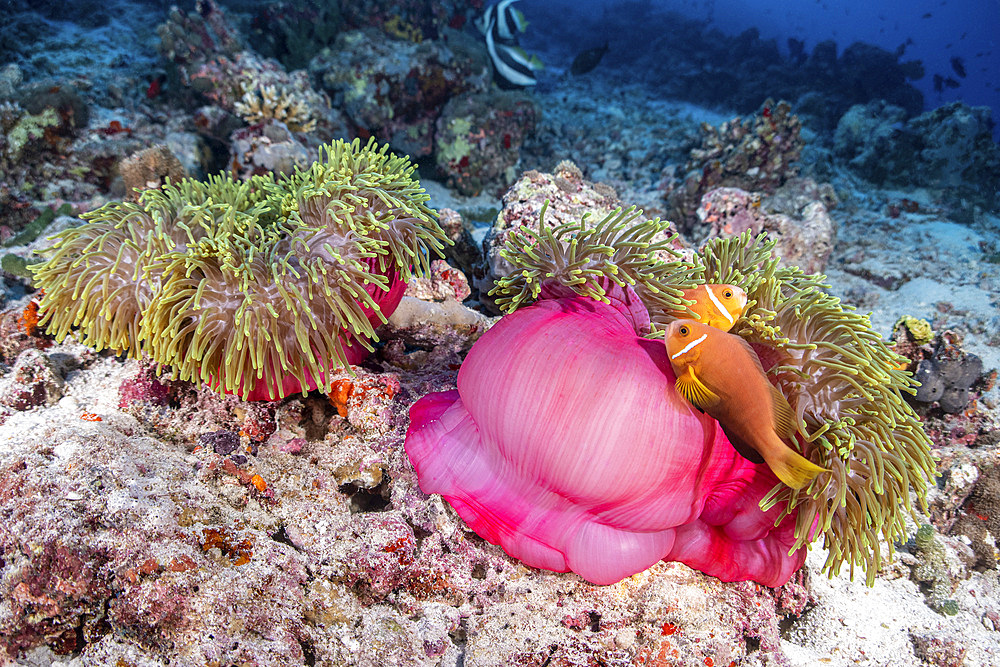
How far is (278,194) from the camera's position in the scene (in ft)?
7.54

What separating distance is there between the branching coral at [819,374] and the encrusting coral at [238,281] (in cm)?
59

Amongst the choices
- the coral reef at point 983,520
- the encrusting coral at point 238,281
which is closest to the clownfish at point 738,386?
the encrusting coral at point 238,281

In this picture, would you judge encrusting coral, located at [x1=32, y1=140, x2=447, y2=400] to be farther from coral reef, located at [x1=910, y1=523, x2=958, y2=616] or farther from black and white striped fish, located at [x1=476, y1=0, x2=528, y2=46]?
black and white striped fish, located at [x1=476, y1=0, x2=528, y2=46]

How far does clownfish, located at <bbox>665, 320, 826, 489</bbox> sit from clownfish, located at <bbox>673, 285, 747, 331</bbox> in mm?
201

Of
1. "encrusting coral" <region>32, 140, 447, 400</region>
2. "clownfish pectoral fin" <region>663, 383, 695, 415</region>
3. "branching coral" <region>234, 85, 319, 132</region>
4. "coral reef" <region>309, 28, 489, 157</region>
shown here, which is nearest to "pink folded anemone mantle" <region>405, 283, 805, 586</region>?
"clownfish pectoral fin" <region>663, 383, 695, 415</region>

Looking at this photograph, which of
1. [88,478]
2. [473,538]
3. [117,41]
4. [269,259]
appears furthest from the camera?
[117,41]

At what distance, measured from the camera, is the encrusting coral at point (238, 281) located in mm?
1743

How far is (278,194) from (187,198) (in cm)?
37

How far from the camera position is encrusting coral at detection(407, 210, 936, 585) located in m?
1.49

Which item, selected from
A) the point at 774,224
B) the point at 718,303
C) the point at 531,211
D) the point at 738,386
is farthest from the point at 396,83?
the point at 738,386

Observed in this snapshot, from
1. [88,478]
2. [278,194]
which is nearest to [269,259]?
[278,194]

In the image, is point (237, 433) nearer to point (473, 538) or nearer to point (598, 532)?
point (473, 538)

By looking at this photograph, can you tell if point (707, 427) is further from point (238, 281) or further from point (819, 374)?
point (238, 281)

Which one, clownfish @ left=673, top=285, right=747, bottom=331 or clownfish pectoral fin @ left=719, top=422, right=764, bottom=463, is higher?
clownfish @ left=673, top=285, right=747, bottom=331
